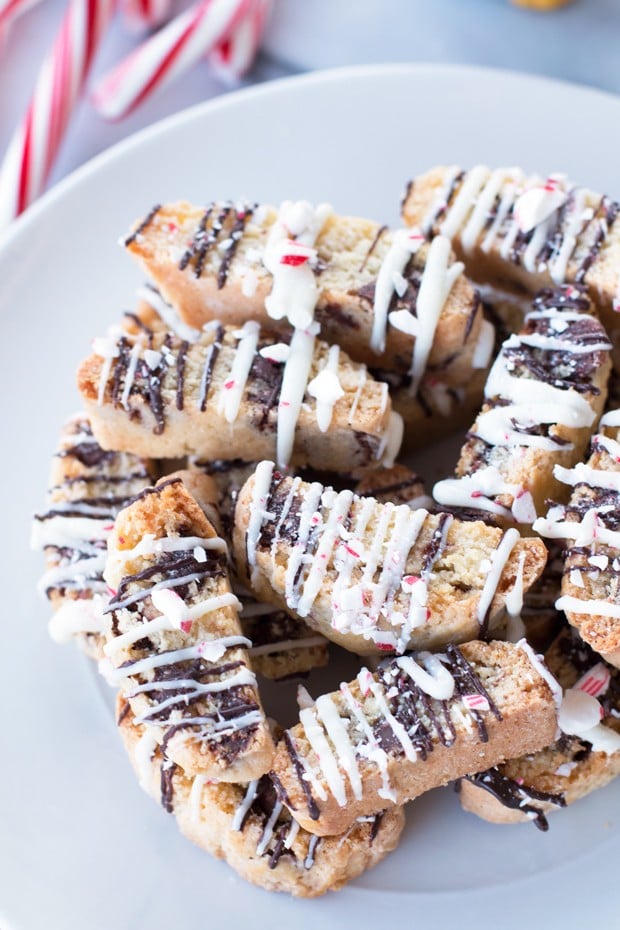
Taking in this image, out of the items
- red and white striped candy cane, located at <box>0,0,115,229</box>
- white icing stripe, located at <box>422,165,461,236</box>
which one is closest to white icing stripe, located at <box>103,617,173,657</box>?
white icing stripe, located at <box>422,165,461,236</box>

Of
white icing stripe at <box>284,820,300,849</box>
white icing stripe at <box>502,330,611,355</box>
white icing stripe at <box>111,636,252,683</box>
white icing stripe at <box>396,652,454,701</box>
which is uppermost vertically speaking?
white icing stripe at <box>502,330,611,355</box>

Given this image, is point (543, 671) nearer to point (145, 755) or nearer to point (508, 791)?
point (508, 791)

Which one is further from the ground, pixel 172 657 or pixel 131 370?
pixel 131 370

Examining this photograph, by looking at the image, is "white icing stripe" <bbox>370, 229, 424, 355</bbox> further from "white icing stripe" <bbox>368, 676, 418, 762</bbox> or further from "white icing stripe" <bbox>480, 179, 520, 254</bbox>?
"white icing stripe" <bbox>368, 676, 418, 762</bbox>

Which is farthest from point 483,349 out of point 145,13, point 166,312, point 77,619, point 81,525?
point 145,13

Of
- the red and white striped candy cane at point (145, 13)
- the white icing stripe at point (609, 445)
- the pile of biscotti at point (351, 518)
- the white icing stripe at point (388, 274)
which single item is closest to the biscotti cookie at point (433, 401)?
the pile of biscotti at point (351, 518)

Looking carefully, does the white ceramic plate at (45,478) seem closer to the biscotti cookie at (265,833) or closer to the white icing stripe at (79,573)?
the biscotti cookie at (265,833)

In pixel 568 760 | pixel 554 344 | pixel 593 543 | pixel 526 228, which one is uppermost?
pixel 526 228
